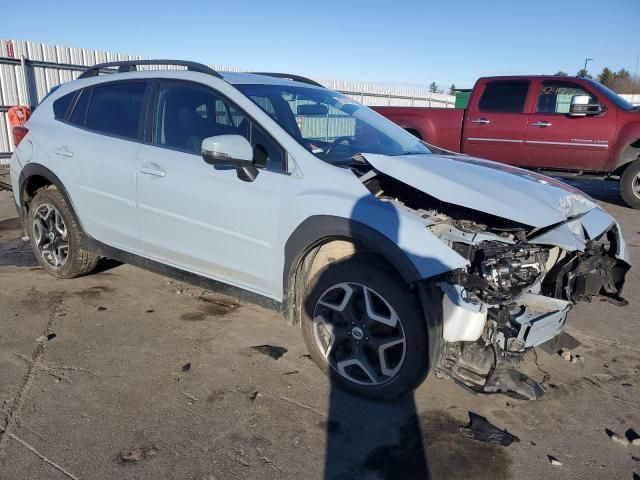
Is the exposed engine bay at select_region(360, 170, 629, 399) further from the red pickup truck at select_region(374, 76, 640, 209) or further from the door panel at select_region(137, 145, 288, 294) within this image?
the red pickup truck at select_region(374, 76, 640, 209)

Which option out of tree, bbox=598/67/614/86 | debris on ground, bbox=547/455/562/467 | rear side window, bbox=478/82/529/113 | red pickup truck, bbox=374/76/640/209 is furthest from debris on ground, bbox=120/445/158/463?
tree, bbox=598/67/614/86

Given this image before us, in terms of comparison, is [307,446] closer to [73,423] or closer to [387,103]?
[73,423]

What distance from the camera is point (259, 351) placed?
362 cm

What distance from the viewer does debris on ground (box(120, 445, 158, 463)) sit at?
2496mm

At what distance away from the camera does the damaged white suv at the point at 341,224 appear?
2.77 m

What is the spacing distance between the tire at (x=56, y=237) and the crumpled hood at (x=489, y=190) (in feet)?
9.30

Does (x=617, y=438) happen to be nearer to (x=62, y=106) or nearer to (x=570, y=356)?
(x=570, y=356)

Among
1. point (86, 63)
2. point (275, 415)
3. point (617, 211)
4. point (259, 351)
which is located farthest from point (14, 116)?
point (617, 211)

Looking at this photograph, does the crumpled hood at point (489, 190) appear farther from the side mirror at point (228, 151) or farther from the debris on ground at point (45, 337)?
the debris on ground at point (45, 337)

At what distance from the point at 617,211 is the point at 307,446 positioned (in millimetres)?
7955

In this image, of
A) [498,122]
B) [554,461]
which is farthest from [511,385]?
[498,122]

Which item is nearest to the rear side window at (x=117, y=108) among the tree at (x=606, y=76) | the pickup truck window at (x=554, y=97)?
the pickup truck window at (x=554, y=97)

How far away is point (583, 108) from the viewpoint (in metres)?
8.33

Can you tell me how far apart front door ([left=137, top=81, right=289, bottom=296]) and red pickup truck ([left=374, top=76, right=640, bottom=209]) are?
21.2 feet
